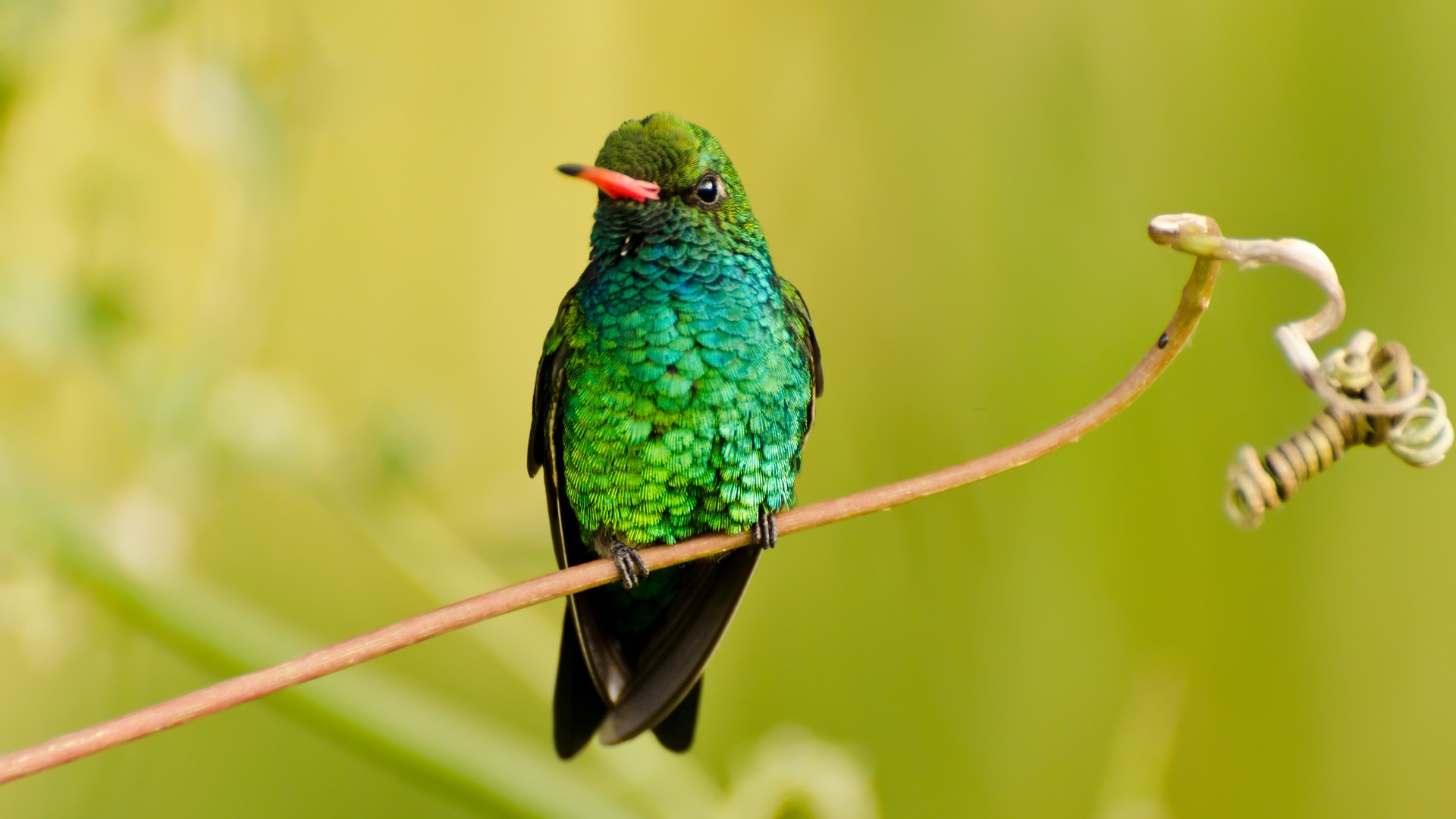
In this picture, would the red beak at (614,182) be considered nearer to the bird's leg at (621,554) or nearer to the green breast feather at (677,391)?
the green breast feather at (677,391)

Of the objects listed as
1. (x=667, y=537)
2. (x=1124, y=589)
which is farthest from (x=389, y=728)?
(x=1124, y=589)

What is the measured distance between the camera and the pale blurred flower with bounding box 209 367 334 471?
1.51 m

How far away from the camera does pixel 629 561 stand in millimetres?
1328

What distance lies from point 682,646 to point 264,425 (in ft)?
2.19

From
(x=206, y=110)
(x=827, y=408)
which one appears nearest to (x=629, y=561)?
(x=206, y=110)

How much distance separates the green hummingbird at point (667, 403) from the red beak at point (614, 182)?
0.01m

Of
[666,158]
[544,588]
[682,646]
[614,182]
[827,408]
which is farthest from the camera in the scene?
[827,408]

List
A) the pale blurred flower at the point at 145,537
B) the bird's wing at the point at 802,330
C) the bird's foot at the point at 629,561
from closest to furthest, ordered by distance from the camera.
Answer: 1. the bird's foot at the point at 629,561
2. the pale blurred flower at the point at 145,537
3. the bird's wing at the point at 802,330

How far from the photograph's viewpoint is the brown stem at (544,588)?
27.8 inches

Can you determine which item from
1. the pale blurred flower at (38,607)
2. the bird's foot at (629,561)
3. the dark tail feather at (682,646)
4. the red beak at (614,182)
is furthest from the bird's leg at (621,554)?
the pale blurred flower at (38,607)

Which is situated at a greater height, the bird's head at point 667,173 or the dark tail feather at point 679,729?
the bird's head at point 667,173

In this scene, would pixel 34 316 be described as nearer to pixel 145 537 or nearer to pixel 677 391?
pixel 145 537

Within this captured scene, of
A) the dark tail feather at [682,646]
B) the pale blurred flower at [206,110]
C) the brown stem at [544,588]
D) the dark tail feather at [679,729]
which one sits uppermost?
the pale blurred flower at [206,110]

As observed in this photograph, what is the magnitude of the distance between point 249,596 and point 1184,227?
6.66ft
